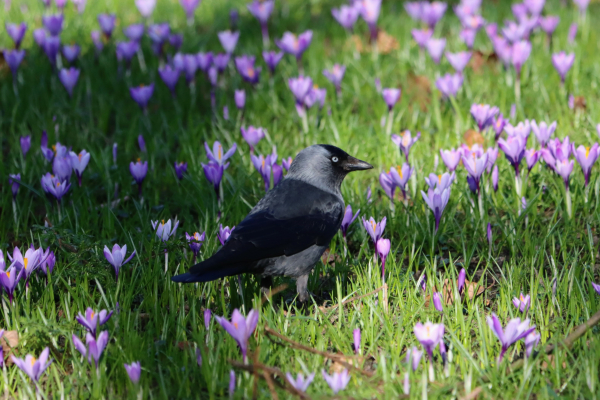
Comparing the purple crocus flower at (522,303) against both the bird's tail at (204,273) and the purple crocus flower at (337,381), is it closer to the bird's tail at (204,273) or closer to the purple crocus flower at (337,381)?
the purple crocus flower at (337,381)

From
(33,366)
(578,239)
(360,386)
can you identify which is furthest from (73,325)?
(578,239)

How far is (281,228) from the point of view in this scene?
2.99 meters

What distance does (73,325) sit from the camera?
8.99 feet

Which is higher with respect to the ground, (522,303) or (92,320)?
(92,320)

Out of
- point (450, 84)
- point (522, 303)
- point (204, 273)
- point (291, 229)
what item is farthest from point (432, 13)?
point (204, 273)

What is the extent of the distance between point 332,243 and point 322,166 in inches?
18.4

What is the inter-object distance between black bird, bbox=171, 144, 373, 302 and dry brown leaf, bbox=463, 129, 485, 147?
145cm

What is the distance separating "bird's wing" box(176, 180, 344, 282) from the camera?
2.75m

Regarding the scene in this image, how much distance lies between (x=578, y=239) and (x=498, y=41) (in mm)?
2376

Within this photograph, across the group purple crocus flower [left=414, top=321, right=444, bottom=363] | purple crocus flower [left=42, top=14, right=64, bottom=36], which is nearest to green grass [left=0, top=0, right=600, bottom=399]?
purple crocus flower [left=414, top=321, right=444, bottom=363]

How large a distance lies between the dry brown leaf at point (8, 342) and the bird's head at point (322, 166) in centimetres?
149

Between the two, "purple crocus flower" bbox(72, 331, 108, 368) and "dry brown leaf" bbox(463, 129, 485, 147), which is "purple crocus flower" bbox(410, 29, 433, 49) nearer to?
"dry brown leaf" bbox(463, 129, 485, 147)

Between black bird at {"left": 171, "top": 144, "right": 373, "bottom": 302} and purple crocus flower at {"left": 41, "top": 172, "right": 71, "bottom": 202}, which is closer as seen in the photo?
black bird at {"left": 171, "top": 144, "right": 373, "bottom": 302}

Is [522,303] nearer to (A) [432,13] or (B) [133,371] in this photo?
(B) [133,371]
